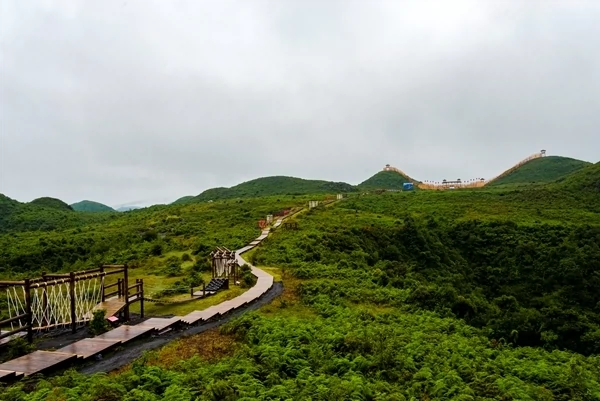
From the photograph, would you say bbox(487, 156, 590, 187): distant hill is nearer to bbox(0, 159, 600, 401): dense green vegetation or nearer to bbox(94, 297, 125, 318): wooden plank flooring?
bbox(0, 159, 600, 401): dense green vegetation

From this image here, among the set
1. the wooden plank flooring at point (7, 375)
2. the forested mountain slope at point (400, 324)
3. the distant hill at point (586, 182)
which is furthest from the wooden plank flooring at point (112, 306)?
the distant hill at point (586, 182)

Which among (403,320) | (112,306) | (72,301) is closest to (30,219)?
(112,306)

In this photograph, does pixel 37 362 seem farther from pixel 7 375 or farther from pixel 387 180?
pixel 387 180

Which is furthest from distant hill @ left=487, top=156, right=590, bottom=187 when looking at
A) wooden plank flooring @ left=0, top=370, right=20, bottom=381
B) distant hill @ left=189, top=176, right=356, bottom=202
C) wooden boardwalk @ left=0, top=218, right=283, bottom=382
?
wooden plank flooring @ left=0, top=370, right=20, bottom=381

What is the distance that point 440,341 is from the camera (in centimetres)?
1675

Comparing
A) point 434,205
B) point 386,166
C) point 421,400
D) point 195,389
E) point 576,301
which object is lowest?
point 576,301

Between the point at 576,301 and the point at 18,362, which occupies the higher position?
the point at 18,362

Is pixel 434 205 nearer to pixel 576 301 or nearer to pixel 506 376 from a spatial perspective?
pixel 576 301

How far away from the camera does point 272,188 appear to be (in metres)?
141

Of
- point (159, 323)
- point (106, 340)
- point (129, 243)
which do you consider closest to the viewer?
point (106, 340)

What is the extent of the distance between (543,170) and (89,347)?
13525 centimetres

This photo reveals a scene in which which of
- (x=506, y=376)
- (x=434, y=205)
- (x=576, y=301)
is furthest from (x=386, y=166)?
(x=506, y=376)

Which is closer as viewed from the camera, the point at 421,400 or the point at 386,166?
the point at 421,400

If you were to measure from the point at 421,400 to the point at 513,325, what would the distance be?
1230cm
